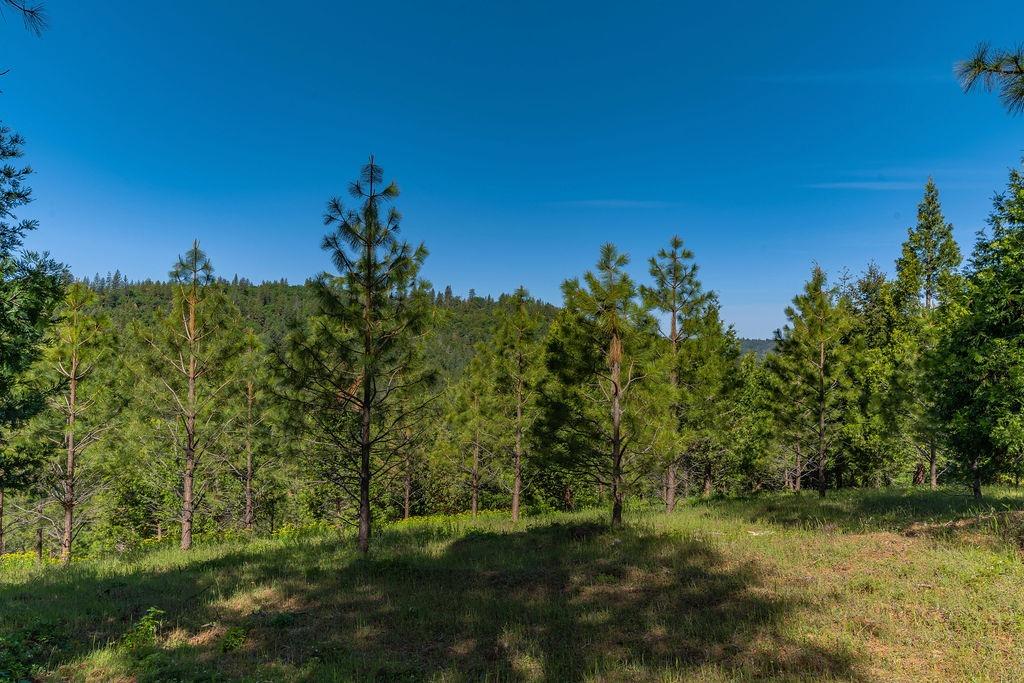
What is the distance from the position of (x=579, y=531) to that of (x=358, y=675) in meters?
8.86

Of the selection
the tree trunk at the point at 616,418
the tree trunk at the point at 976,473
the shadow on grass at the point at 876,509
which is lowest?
the shadow on grass at the point at 876,509

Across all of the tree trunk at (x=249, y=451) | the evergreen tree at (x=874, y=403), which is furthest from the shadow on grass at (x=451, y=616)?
the evergreen tree at (x=874, y=403)

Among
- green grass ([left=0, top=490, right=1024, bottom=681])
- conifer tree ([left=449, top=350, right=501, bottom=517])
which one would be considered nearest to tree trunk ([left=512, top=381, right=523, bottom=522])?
conifer tree ([left=449, top=350, right=501, bottom=517])

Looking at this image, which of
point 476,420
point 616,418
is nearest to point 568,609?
point 616,418

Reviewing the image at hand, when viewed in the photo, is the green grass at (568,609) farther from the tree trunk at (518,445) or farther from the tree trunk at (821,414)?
the tree trunk at (518,445)

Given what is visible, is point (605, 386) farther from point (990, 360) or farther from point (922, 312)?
point (922, 312)

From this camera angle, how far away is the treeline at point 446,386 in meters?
11.9

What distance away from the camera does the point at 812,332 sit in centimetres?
2095

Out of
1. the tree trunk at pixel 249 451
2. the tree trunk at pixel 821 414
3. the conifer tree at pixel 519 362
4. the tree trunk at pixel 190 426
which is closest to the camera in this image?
the tree trunk at pixel 190 426

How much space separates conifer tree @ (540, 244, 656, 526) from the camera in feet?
45.3

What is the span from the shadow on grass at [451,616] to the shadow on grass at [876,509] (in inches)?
199

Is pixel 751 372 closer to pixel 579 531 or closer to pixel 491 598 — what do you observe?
pixel 579 531

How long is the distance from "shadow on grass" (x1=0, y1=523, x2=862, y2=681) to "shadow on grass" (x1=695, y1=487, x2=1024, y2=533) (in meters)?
5.06

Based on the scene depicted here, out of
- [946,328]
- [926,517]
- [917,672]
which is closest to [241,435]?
[917,672]
